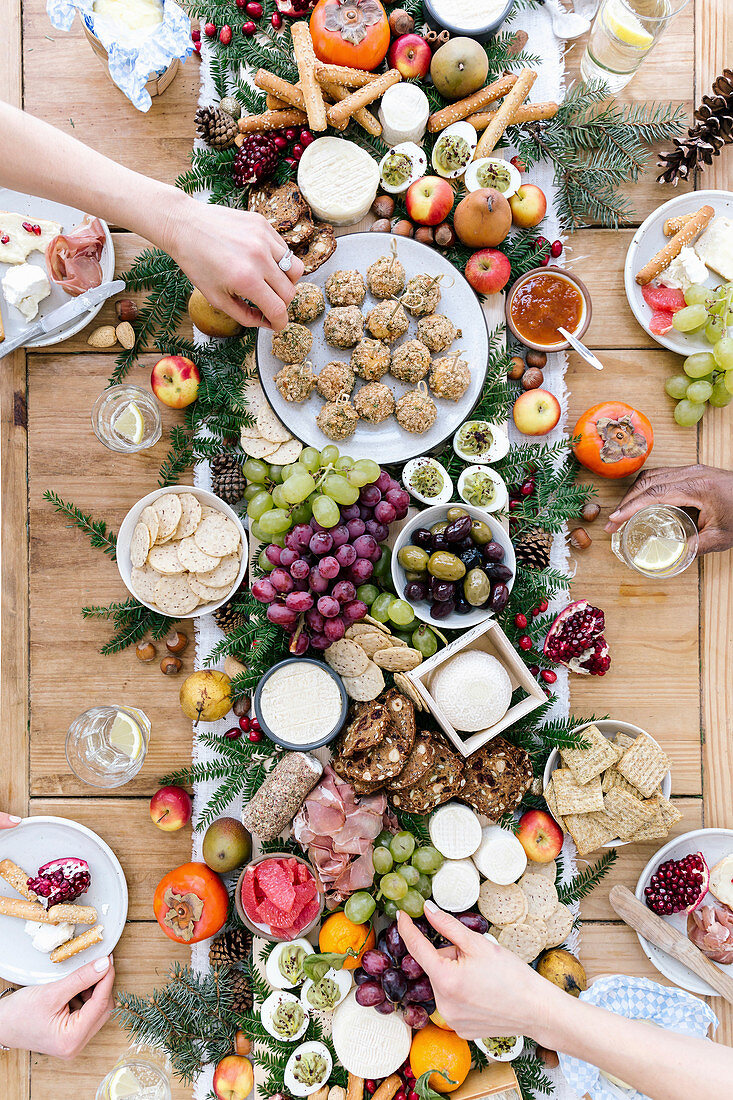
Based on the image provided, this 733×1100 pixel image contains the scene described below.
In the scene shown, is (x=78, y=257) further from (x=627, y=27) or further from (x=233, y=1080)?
(x=233, y=1080)

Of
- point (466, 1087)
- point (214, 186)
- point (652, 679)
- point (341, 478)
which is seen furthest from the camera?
point (652, 679)

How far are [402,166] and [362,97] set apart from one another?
6.8 inches

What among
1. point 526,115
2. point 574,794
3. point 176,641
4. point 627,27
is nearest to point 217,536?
point 176,641

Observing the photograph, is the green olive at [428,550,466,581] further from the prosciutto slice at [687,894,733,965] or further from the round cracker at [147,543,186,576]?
the prosciutto slice at [687,894,733,965]

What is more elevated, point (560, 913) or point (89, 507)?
point (89, 507)

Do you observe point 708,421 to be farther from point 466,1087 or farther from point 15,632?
point 15,632

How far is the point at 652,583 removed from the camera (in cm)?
180

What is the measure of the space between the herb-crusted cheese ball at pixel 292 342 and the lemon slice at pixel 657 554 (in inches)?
38.1

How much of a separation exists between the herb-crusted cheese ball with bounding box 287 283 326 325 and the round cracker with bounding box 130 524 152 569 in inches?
24.1

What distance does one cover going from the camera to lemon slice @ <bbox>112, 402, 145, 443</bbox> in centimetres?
168

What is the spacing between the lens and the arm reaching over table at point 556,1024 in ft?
4.11

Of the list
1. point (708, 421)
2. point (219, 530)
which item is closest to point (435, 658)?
point (219, 530)

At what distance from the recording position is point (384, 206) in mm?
1683

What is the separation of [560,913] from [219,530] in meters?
1.23
